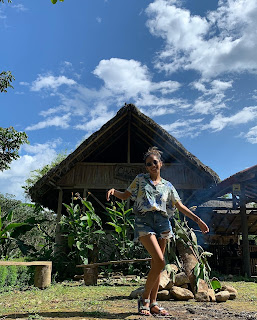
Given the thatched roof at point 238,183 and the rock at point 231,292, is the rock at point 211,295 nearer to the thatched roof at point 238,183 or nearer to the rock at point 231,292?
the rock at point 231,292

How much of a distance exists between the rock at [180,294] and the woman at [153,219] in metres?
1.13

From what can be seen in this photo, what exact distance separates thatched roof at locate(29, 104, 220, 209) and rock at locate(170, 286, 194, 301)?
5.17m

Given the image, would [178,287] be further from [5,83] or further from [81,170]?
[5,83]

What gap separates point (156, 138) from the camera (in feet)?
32.7

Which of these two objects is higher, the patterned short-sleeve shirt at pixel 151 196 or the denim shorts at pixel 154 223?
the patterned short-sleeve shirt at pixel 151 196

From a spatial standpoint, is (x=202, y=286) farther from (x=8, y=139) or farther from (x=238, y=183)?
(x=8, y=139)

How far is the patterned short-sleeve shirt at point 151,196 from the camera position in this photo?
302 centimetres

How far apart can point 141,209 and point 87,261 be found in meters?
4.19

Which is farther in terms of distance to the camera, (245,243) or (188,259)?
(245,243)

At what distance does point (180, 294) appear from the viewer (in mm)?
4066

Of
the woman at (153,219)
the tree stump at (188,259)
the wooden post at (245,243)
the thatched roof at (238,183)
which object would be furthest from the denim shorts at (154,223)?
the wooden post at (245,243)

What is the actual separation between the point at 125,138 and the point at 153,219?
27.4 feet

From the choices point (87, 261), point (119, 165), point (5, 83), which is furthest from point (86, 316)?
point (5, 83)

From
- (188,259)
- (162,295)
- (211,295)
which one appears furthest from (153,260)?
(188,259)
